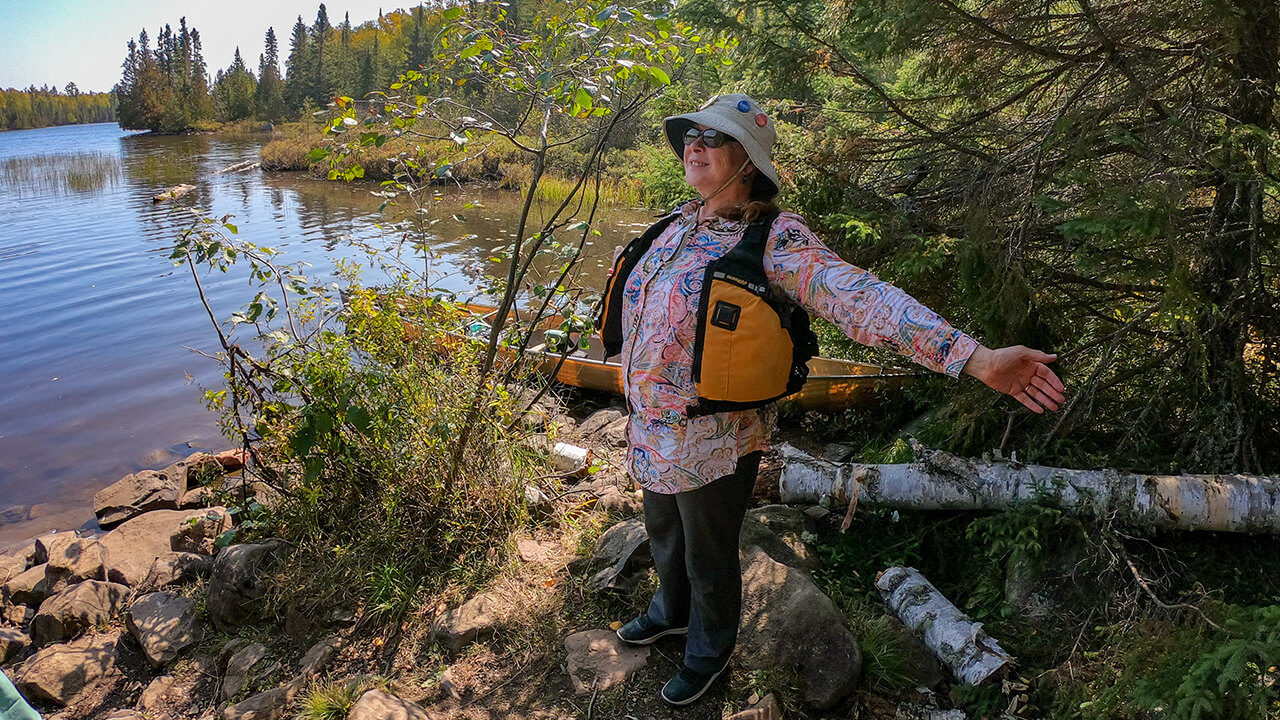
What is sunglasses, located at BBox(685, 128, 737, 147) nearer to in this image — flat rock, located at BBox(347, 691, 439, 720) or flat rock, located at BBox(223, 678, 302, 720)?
flat rock, located at BBox(347, 691, 439, 720)

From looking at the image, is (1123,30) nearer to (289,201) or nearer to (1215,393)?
(1215,393)

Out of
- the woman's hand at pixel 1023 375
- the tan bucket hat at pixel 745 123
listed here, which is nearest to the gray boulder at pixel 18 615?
the tan bucket hat at pixel 745 123

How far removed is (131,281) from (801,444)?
12.9 metres

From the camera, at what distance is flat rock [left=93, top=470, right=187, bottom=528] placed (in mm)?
6312

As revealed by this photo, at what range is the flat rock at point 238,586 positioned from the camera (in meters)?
3.80

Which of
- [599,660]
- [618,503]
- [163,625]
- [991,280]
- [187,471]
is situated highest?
[991,280]

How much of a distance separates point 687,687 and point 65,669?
3057 millimetres

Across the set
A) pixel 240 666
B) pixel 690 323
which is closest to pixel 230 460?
pixel 240 666

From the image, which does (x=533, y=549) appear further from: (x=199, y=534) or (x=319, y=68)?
(x=319, y=68)

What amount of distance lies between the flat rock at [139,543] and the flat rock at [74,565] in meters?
0.05

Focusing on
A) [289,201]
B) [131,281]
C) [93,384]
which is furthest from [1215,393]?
[289,201]

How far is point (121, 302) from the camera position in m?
12.2

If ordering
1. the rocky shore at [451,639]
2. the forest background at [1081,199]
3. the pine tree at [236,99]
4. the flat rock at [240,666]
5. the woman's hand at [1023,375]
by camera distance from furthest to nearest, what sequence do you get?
the pine tree at [236,99], the flat rock at [240,666], the forest background at [1081,199], the rocky shore at [451,639], the woman's hand at [1023,375]

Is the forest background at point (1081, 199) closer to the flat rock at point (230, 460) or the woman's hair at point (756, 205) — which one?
the woman's hair at point (756, 205)
